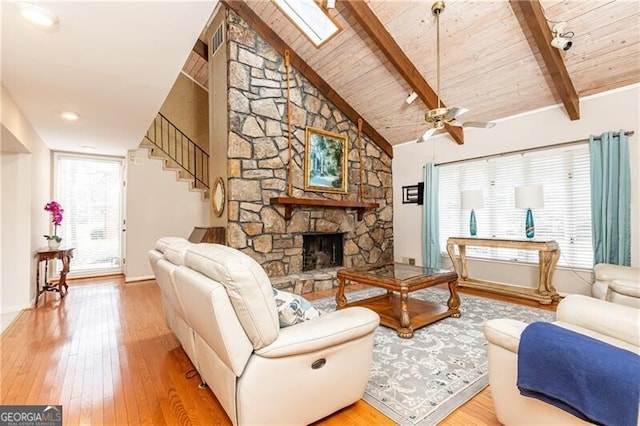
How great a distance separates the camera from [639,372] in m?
0.98

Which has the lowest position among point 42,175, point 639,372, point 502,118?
point 639,372

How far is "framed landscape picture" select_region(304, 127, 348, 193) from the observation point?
471cm

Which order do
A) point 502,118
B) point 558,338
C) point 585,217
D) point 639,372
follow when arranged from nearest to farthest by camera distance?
point 639,372
point 558,338
point 585,217
point 502,118

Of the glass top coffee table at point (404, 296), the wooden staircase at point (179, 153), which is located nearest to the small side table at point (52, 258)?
the wooden staircase at point (179, 153)

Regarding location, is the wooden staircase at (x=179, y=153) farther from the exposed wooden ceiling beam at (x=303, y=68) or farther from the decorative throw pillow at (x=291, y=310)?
the decorative throw pillow at (x=291, y=310)

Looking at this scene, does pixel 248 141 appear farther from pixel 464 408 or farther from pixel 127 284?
pixel 464 408

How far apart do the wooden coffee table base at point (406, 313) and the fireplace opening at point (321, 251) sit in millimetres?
1398

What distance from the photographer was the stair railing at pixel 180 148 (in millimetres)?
6219

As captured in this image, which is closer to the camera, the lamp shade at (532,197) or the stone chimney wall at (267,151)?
the lamp shade at (532,197)

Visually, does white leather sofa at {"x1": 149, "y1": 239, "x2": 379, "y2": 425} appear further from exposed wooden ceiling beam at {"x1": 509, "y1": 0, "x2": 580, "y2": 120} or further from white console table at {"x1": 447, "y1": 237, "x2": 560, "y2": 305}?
exposed wooden ceiling beam at {"x1": 509, "y1": 0, "x2": 580, "y2": 120}

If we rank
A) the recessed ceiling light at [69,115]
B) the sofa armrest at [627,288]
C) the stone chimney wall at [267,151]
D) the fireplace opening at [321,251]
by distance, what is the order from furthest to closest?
the fireplace opening at [321,251] → the stone chimney wall at [267,151] → the recessed ceiling light at [69,115] → the sofa armrest at [627,288]

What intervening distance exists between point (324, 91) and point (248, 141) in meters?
1.78

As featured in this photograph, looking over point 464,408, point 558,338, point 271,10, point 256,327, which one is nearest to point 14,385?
point 256,327

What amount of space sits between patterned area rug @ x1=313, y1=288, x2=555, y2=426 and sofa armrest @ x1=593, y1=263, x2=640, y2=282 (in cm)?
65
